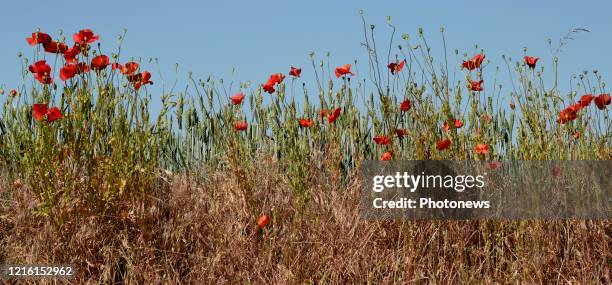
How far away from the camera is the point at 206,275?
12.0ft

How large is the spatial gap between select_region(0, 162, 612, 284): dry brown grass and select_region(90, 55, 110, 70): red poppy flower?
73 cm

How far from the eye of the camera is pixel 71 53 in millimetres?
3885

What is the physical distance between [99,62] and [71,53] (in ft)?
0.55

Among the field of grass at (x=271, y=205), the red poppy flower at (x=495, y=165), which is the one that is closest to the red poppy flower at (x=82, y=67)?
the field of grass at (x=271, y=205)

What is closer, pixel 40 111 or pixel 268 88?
pixel 40 111

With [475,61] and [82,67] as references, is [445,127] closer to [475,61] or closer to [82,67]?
[475,61]

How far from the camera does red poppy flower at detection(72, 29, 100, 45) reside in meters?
3.94

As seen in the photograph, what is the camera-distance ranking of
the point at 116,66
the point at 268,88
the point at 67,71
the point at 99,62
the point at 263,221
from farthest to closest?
the point at 268,88
the point at 116,66
the point at 99,62
the point at 67,71
the point at 263,221

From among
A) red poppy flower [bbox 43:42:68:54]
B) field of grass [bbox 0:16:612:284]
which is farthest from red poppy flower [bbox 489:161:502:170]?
red poppy flower [bbox 43:42:68:54]

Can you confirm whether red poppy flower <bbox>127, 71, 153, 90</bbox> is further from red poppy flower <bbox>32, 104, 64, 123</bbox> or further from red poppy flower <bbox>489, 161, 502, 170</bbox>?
red poppy flower <bbox>489, 161, 502, 170</bbox>

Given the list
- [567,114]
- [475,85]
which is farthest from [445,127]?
[567,114]

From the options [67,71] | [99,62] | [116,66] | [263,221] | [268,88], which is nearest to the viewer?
[263,221]

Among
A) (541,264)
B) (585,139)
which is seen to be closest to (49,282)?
(541,264)

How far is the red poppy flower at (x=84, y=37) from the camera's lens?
3.94 m
